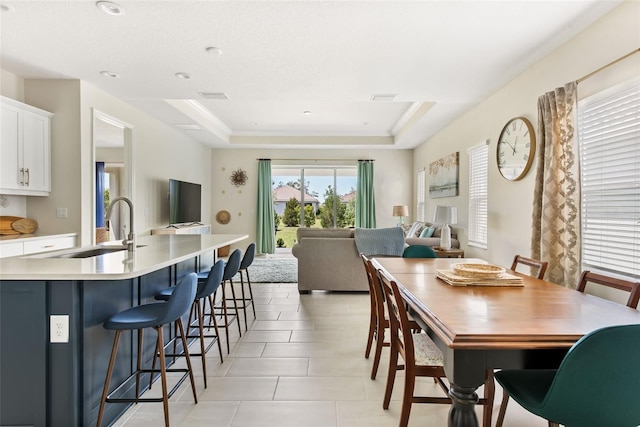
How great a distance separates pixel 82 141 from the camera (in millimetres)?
3969

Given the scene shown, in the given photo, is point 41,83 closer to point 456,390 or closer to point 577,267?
point 456,390

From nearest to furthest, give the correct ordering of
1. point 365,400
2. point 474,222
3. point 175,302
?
point 175,302 < point 365,400 < point 474,222

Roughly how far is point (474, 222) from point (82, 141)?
509 cm

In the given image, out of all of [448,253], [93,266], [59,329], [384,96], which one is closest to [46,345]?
[59,329]

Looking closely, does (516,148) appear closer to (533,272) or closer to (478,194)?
(478,194)

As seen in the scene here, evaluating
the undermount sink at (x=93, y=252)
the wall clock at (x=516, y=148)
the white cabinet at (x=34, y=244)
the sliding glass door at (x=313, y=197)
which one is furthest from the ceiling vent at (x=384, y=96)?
the sliding glass door at (x=313, y=197)

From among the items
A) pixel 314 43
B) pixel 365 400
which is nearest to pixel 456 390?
pixel 365 400

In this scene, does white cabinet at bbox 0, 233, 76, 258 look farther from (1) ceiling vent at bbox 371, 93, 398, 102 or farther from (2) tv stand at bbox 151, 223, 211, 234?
(1) ceiling vent at bbox 371, 93, 398, 102

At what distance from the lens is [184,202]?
664 centimetres

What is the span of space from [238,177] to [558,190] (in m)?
7.10

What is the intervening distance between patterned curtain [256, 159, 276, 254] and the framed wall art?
381cm

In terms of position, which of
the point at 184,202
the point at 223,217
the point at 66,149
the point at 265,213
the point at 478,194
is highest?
the point at 66,149

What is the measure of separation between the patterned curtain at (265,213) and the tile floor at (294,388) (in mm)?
4921

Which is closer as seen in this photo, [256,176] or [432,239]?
[432,239]
